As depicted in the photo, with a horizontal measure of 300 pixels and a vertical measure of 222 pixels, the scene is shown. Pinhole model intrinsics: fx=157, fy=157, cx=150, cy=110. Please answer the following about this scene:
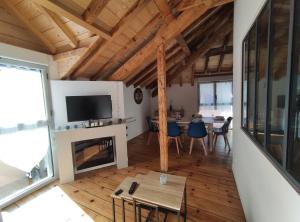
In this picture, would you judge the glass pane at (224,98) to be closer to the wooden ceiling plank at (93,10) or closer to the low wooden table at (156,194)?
the low wooden table at (156,194)

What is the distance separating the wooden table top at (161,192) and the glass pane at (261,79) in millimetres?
924

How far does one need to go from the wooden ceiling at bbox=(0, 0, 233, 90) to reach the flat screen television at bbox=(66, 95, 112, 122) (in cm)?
53

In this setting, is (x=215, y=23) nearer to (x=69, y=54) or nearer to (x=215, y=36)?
(x=215, y=36)

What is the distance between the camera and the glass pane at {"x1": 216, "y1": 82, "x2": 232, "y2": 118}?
6.50m

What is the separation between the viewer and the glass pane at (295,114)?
816 millimetres

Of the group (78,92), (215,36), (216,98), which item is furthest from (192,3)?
(216,98)

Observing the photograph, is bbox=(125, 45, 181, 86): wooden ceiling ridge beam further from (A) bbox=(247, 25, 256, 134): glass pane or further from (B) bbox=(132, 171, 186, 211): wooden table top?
(B) bbox=(132, 171, 186, 211): wooden table top

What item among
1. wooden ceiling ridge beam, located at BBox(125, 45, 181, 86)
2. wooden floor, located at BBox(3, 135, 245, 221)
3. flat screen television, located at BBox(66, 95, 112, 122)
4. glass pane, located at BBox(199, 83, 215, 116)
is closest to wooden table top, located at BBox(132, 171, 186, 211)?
wooden floor, located at BBox(3, 135, 245, 221)

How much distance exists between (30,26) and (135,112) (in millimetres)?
3936

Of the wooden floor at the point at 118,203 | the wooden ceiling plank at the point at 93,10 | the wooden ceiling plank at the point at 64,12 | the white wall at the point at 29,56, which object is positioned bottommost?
the wooden floor at the point at 118,203

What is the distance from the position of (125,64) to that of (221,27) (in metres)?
2.93

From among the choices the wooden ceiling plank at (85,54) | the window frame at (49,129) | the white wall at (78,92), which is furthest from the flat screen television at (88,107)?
the wooden ceiling plank at (85,54)

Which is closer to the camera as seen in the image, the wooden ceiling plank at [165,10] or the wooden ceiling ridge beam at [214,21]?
the wooden ceiling plank at [165,10]

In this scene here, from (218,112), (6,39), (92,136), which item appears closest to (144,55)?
(92,136)
